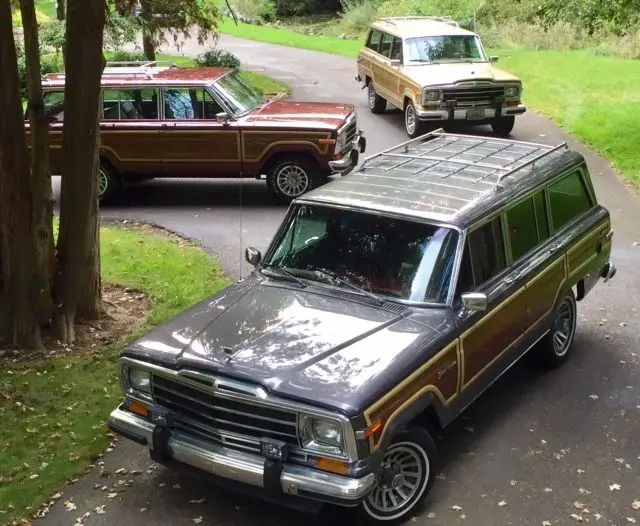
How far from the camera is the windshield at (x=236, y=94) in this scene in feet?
41.7

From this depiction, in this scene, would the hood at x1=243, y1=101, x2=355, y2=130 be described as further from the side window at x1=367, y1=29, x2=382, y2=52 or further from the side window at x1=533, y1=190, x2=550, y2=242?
the side window at x1=533, y1=190, x2=550, y2=242

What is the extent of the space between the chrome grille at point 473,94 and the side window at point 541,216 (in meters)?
8.53

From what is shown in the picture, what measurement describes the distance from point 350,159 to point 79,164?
5719 mm

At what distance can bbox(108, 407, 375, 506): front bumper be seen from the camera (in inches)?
186

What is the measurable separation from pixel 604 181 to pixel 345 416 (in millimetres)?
10387

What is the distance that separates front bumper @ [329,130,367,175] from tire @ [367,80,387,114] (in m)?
5.26

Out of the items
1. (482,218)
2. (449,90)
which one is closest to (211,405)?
(482,218)

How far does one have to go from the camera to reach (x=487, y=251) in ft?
20.8

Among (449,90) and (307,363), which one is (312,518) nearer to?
(307,363)

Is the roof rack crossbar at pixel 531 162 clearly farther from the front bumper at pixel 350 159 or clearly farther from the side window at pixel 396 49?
the side window at pixel 396 49

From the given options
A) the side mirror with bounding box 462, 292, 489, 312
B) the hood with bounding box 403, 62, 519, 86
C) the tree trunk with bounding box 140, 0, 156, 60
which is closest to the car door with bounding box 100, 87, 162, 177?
the hood with bounding box 403, 62, 519, 86

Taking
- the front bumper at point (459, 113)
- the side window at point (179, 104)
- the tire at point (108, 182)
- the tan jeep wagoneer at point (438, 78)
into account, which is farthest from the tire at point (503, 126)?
the tire at point (108, 182)

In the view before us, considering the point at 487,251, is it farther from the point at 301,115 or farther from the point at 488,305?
the point at 301,115

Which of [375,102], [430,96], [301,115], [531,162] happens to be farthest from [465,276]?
[375,102]
